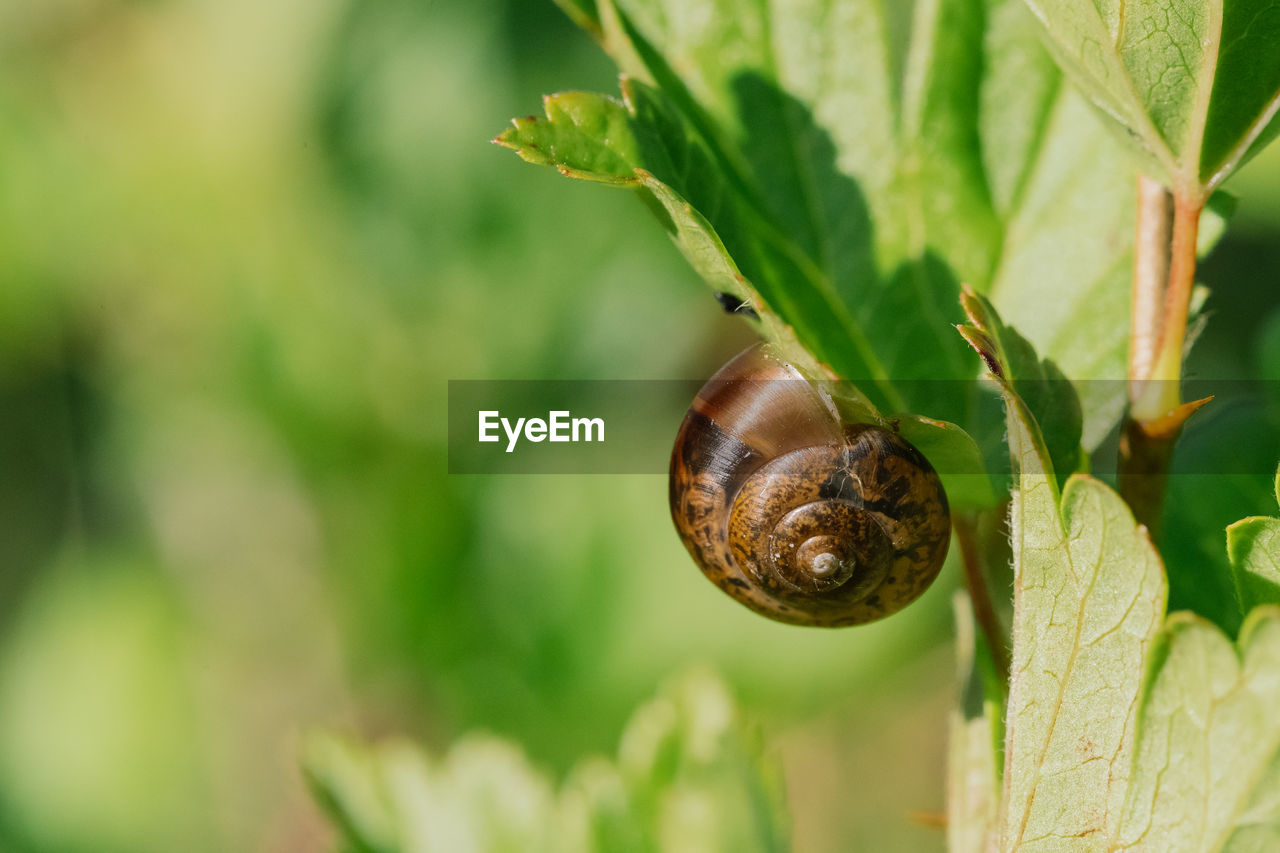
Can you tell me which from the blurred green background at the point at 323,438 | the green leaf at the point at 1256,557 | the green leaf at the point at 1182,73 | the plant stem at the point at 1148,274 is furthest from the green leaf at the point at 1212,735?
the blurred green background at the point at 323,438

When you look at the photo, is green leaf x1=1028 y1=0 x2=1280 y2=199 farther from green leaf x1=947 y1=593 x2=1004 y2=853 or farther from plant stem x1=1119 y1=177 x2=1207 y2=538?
green leaf x1=947 y1=593 x2=1004 y2=853

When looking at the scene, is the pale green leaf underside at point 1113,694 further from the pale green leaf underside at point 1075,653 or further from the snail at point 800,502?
the snail at point 800,502

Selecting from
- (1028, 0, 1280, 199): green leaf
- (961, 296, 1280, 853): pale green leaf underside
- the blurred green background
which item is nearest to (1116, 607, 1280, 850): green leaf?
(961, 296, 1280, 853): pale green leaf underside

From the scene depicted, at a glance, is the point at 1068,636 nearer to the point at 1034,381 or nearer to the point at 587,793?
the point at 1034,381

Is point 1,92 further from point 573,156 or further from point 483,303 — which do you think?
point 573,156

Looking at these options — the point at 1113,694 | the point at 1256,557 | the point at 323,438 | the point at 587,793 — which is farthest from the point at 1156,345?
the point at 323,438

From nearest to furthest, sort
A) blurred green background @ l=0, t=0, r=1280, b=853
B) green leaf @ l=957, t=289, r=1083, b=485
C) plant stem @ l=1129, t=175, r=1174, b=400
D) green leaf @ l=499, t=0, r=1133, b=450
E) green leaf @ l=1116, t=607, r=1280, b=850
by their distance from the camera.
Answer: green leaf @ l=1116, t=607, r=1280, b=850, green leaf @ l=957, t=289, r=1083, b=485, plant stem @ l=1129, t=175, r=1174, b=400, green leaf @ l=499, t=0, r=1133, b=450, blurred green background @ l=0, t=0, r=1280, b=853
